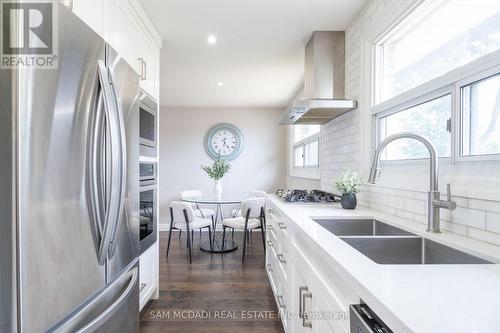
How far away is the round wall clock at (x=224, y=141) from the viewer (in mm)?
5129

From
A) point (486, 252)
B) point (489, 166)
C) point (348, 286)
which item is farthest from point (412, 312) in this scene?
point (489, 166)

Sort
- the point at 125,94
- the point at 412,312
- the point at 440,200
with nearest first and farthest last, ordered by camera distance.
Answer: the point at 412,312 → the point at 440,200 → the point at 125,94

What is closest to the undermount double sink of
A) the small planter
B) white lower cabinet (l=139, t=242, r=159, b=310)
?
the small planter

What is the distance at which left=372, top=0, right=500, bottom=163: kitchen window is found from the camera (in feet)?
3.45

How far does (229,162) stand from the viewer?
5121 mm

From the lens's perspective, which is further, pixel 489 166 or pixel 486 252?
pixel 489 166

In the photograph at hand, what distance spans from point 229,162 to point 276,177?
986mm

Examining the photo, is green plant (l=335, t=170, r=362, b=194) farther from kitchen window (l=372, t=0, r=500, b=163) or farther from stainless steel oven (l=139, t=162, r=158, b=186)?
stainless steel oven (l=139, t=162, r=158, b=186)

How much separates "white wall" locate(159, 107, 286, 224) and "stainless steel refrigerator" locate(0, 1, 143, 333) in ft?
12.9

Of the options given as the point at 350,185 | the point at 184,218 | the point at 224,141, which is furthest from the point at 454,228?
the point at 224,141

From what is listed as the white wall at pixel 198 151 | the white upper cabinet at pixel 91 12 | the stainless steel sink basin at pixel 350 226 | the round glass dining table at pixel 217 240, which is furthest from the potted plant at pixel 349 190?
the white wall at pixel 198 151

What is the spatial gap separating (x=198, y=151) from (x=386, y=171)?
12.9ft

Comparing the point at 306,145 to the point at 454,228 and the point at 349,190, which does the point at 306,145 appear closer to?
the point at 349,190

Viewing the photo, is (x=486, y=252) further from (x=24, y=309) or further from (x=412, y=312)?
(x=24, y=309)
